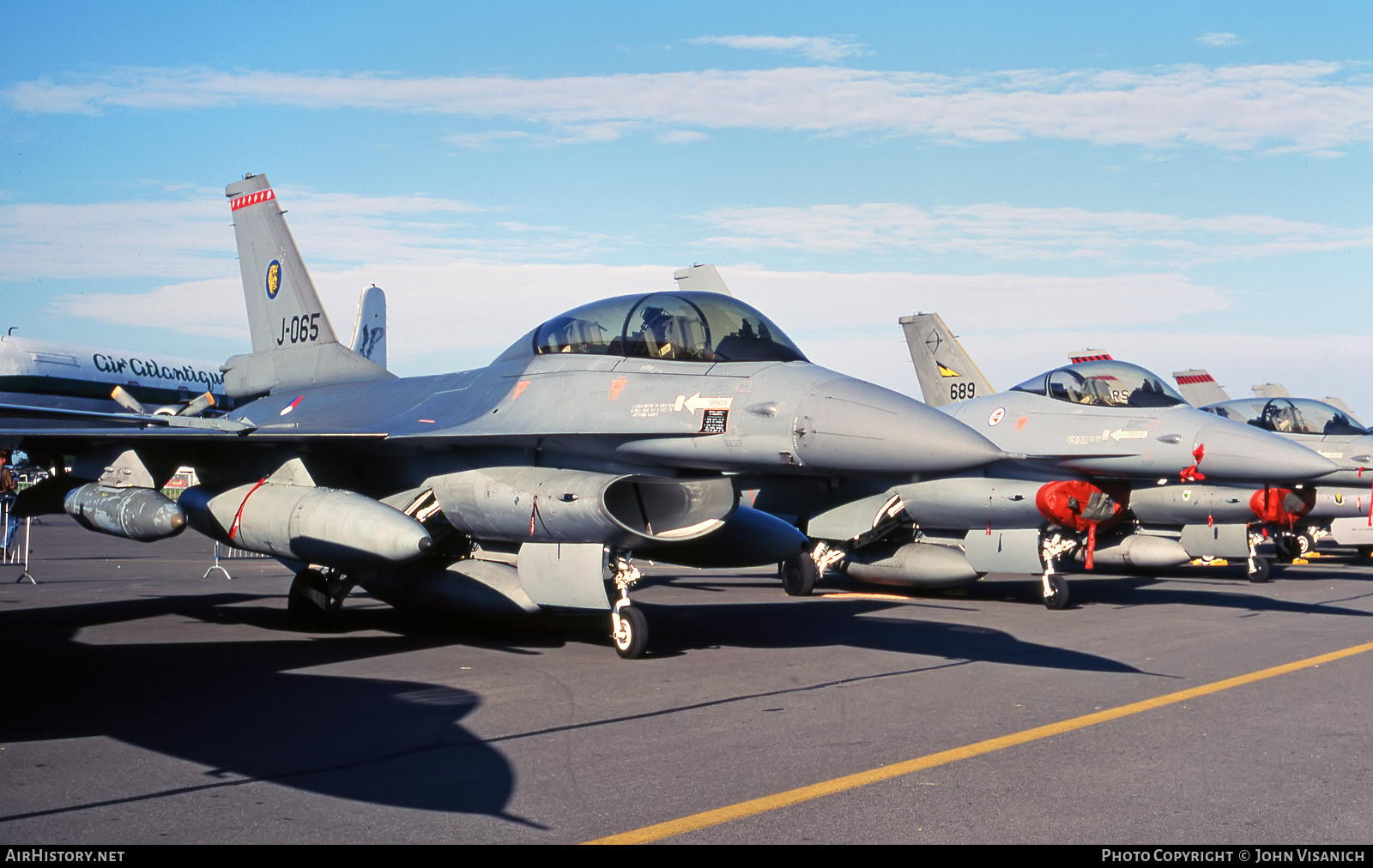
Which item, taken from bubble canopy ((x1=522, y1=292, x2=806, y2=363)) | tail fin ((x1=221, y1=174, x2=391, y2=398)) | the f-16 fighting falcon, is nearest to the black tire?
the f-16 fighting falcon

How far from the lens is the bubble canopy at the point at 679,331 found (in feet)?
29.0

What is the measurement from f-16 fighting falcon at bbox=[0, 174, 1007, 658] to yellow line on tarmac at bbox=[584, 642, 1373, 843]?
1754 millimetres

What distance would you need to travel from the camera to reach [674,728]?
6.37 meters

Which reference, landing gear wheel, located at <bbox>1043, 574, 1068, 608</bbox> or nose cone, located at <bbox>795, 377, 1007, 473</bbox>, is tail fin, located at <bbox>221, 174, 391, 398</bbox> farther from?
landing gear wheel, located at <bbox>1043, 574, 1068, 608</bbox>

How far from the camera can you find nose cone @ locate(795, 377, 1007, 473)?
7.46 meters

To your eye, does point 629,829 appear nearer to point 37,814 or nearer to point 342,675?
point 37,814

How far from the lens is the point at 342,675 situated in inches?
320

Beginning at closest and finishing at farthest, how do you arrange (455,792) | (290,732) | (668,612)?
(455,792) → (290,732) → (668,612)

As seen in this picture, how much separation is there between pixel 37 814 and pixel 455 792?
1.62 m

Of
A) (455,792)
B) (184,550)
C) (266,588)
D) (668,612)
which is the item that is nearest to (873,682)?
(455,792)
